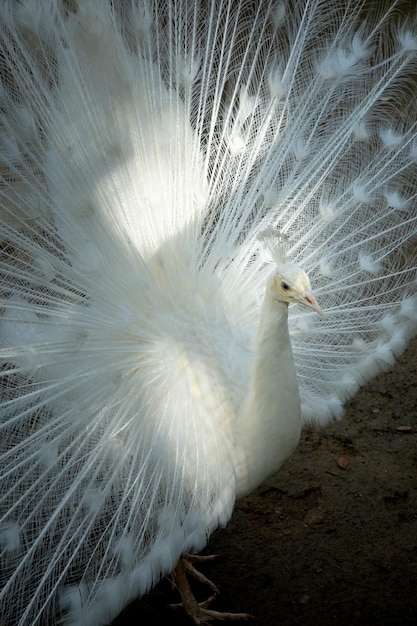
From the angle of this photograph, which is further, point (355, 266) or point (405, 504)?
point (405, 504)

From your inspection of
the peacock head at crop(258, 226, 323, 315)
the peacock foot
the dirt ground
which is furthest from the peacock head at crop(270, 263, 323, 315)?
the dirt ground

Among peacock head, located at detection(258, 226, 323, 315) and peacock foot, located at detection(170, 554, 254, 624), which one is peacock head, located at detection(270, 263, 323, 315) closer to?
peacock head, located at detection(258, 226, 323, 315)

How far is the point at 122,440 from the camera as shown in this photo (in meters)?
2.52

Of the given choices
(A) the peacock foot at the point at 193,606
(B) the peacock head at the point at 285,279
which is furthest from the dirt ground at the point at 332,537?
(B) the peacock head at the point at 285,279

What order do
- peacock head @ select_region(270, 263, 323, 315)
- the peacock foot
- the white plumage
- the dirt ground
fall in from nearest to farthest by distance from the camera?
1. peacock head @ select_region(270, 263, 323, 315)
2. the white plumage
3. the peacock foot
4. the dirt ground

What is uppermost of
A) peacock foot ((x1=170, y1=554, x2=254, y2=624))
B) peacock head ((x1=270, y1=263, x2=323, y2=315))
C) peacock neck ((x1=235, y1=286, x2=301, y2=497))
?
peacock head ((x1=270, y1=263, x2=323, y2=315))

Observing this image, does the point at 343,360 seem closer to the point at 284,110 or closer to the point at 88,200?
the point at 284,110

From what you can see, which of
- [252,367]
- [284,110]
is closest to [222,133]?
[284,110]

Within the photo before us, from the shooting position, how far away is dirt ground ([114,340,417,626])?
3066 millimetres

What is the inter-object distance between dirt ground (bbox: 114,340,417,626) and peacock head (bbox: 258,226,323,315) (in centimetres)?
155

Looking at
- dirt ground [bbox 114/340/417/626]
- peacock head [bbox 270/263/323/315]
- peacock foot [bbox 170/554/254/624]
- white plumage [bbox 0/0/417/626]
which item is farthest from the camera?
dirt ground [bbox 114/340/417/626]

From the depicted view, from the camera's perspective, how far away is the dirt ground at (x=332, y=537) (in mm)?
3066

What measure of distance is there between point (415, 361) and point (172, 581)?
77.8 inches

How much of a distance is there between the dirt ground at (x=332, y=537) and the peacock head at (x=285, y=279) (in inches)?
60.9
